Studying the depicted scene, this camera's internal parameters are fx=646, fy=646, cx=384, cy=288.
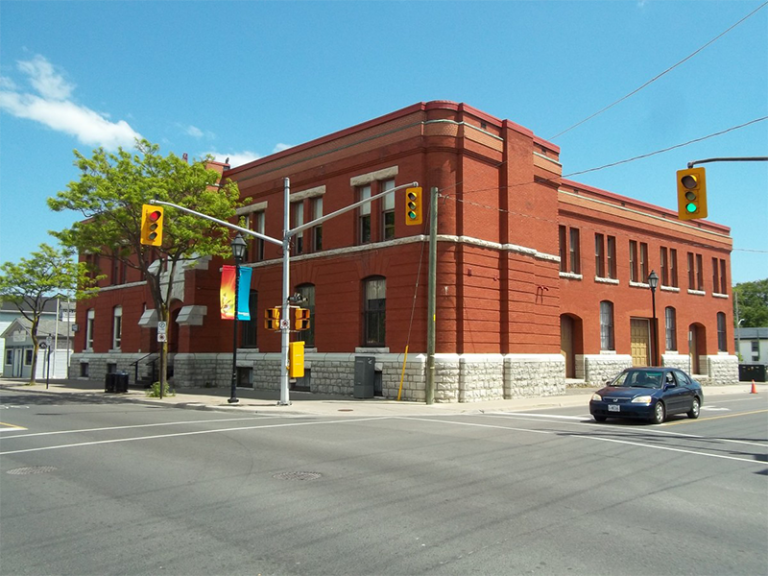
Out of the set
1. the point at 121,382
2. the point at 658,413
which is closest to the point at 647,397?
the point at 658,413

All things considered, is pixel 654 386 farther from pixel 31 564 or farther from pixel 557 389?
pixel 31 564

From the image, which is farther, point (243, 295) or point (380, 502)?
point (243, 295)

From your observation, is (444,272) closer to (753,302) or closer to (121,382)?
(121,382)

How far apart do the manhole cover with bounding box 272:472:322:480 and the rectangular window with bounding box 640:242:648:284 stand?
31.4 meters

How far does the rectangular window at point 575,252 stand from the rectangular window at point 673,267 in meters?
8.87

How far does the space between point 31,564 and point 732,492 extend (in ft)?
26.4

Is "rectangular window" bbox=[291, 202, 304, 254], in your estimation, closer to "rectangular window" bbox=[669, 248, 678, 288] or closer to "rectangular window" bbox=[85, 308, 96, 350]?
"rectangular window" bbox=[85, 308, 96, 350]

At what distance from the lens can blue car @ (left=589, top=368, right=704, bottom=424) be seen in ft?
53.1

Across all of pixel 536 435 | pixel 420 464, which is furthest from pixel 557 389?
pixel 420 464

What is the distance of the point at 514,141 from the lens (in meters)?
26.2

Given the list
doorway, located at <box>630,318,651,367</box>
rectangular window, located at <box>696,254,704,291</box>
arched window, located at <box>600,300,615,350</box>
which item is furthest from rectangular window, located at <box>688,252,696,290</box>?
arched window, located at <box>600,300,615,350</box>

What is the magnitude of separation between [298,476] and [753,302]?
119 meters

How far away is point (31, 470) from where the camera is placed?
378 inches

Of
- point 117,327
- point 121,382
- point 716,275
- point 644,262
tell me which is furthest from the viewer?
point 716,275
